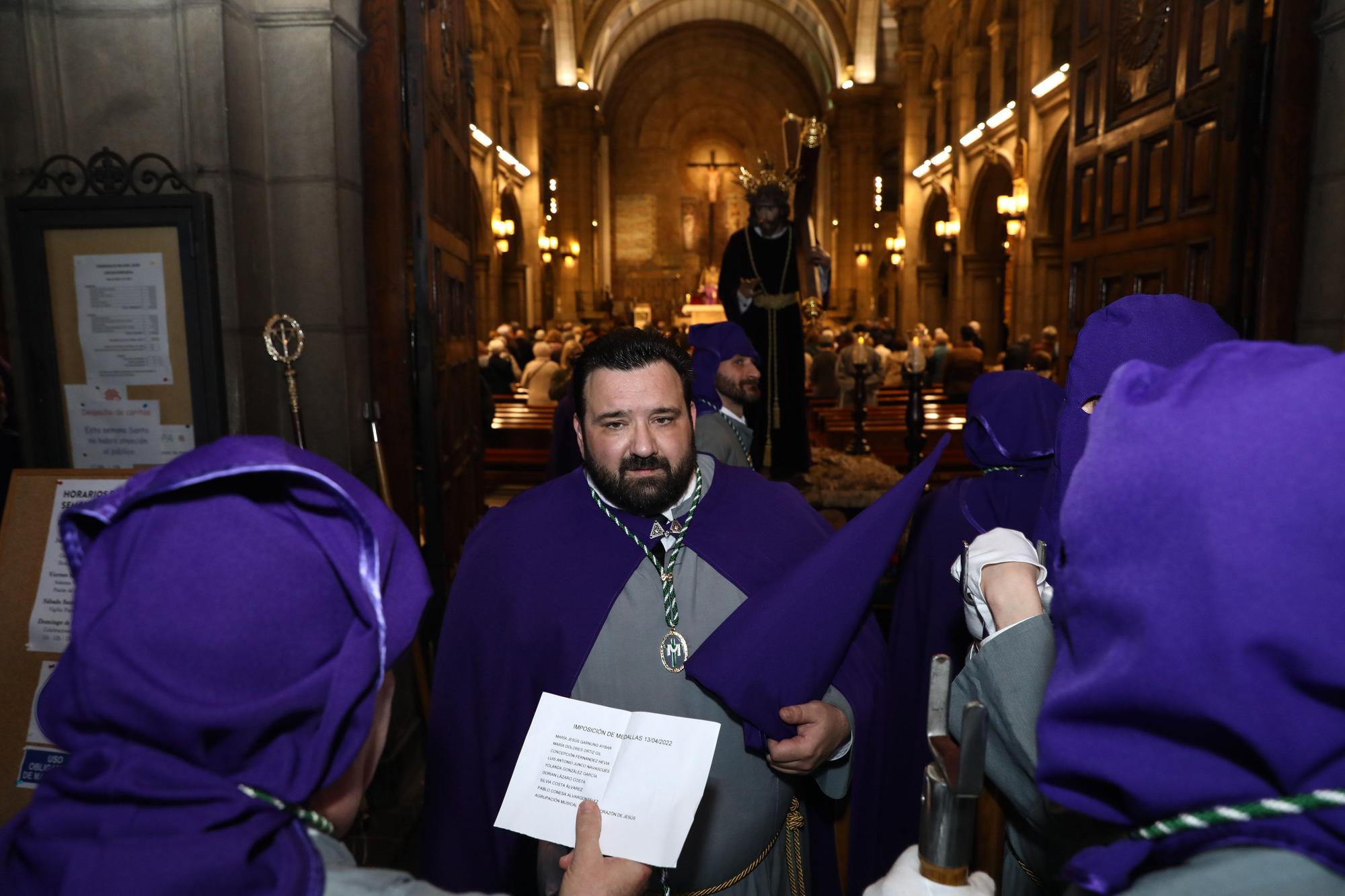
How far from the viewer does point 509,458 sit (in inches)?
325

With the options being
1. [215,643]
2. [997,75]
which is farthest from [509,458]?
[997,75]

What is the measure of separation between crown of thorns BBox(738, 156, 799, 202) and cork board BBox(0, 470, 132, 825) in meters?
5.31

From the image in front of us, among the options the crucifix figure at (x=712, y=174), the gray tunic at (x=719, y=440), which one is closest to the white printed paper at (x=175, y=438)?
the gray tunic at (x=719, y=440)

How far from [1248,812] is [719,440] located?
3449 millimetres

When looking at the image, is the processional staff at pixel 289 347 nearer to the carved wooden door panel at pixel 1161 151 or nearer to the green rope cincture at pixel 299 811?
the green rope cincture at pixel 299 811

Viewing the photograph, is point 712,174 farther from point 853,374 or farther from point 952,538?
point 952,538

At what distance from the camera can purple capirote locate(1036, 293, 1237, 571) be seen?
79.8 inches

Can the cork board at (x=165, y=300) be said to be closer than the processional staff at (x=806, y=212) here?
Yes

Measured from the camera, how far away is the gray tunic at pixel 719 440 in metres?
4.19

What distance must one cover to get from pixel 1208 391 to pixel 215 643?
3.43 ft

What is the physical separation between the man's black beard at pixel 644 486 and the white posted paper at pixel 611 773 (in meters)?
0.70

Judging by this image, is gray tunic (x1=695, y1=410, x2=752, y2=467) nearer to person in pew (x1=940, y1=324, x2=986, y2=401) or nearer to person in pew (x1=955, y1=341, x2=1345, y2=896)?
person in pew (x1=955, y1=341, x2=1345, y2=896)

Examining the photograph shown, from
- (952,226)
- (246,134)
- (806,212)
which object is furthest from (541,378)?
(952,226)

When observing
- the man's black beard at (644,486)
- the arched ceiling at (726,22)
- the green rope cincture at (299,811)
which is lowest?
the green rope cincture at (299,811)
